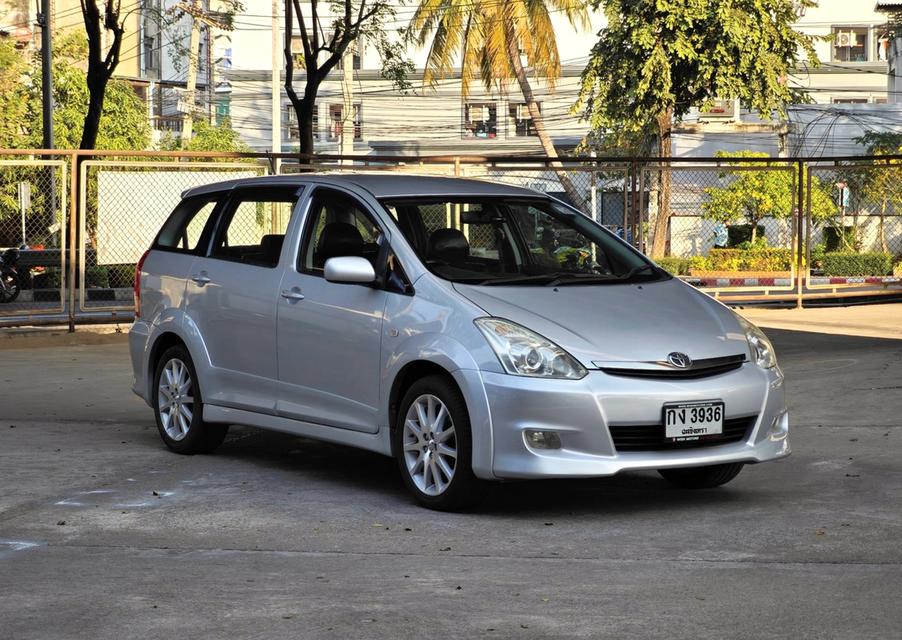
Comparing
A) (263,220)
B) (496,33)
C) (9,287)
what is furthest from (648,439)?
(496,33)

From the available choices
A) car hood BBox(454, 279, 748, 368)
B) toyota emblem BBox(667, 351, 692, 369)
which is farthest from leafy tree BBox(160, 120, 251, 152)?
toyota emblem BBox(667, 351, 692, 369)

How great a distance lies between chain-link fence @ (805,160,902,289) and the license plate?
43.3 feet

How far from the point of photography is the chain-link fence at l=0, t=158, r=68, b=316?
56.4 feet

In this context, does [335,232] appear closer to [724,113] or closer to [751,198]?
[751,198]

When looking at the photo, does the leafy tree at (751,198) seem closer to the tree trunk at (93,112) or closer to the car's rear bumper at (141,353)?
the tree trunk at (93,112)

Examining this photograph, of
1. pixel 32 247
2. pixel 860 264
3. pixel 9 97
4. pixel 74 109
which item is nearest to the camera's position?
pixel 32 247

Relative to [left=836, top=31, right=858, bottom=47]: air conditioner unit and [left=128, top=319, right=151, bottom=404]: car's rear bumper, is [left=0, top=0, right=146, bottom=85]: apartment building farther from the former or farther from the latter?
[left=836, top=31, right=858, bottom=47]: air conditioner unit

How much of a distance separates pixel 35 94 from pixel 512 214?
36.2 metres

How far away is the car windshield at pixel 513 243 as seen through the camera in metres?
7.70

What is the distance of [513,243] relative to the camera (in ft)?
26.7

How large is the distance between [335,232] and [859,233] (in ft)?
99.5

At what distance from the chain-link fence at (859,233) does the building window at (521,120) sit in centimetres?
1984

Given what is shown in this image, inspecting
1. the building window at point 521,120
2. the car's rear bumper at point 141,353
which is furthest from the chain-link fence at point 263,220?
the building window at point 521,120

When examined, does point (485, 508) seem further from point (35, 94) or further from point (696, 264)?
point (35, 94)
